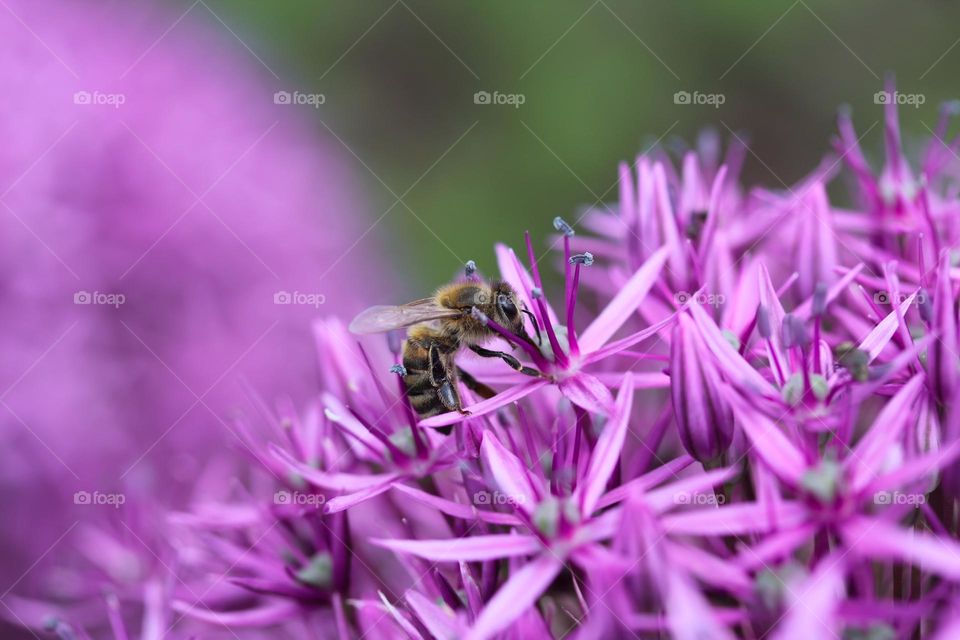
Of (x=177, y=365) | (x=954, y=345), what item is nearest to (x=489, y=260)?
(x=177, y=365)

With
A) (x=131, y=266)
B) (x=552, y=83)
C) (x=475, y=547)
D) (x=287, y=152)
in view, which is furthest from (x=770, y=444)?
(x=552, y=83)

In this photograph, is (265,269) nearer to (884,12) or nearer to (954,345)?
(954,345)

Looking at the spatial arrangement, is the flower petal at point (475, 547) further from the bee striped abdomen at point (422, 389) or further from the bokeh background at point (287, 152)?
the bokeh background at point (287, 152)

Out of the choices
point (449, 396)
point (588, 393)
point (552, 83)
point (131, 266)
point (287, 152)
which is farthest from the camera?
point (552, 83)

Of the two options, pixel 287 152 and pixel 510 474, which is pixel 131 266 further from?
pixel 510 474

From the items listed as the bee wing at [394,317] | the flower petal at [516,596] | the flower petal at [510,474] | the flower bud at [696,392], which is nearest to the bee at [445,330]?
the bee wing at [394,317]

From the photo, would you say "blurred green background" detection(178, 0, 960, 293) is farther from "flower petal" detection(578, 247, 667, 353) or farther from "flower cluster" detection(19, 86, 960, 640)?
"flower petal" detection(578, 247, 667, 353)

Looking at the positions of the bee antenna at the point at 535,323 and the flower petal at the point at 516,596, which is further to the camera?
the bee antenna at the point at 535,323

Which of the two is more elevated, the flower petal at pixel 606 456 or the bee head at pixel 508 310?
the bee head at pixel 508 310

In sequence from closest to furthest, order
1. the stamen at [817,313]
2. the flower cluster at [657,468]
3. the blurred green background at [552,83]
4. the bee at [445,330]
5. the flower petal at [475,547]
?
the flower cluster at [657,468] → the flower petal at [475,547] → the stamen at [817,313] → the bee at [445,330] → the blurred green background at [552,83]
